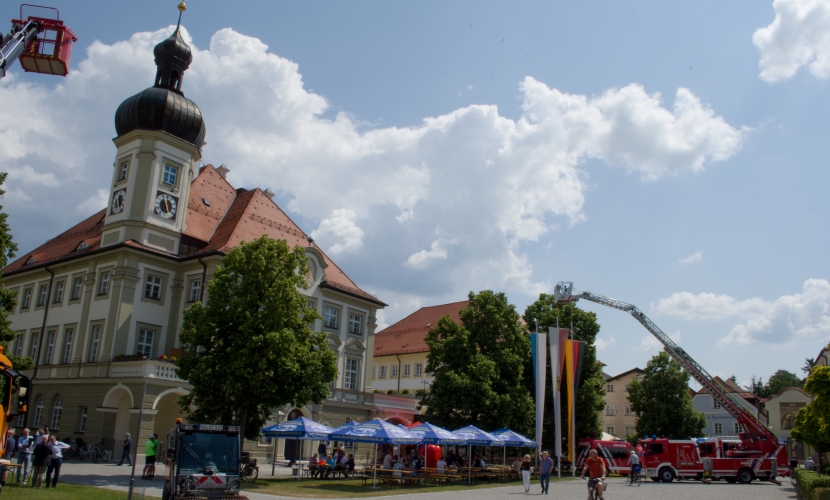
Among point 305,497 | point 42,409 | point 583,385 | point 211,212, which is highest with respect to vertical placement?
point 211,212

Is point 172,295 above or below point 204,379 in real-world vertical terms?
above

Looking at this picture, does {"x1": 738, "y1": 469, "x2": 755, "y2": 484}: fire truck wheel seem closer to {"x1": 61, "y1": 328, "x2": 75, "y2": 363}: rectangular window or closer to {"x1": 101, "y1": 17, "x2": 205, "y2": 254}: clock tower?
{"x1": 101, "y1": 17, "x2": 205, "y2": 254}: clock tower

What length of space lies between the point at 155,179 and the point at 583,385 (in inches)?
1110

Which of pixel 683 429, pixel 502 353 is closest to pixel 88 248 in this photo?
pixel 502 353

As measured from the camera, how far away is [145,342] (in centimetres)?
3712

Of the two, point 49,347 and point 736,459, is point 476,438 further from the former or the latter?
point 49,347

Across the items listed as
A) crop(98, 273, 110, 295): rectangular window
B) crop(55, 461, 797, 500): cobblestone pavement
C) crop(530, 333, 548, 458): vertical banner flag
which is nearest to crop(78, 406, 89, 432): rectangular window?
crop(98, 273, 110, 295): rectangular window

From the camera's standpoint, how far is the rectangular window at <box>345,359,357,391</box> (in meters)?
43.6

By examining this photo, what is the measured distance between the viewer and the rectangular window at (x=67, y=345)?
3834 centimetres

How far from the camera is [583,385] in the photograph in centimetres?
4094

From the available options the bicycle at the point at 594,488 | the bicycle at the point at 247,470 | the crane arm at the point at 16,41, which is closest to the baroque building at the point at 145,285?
the bicycle at the point at 247,470

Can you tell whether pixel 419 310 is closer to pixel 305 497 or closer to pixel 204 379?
pixel 204 379

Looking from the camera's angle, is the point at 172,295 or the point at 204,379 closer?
the point at 204,379

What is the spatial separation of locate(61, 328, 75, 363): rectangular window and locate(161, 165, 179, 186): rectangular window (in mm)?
10054
